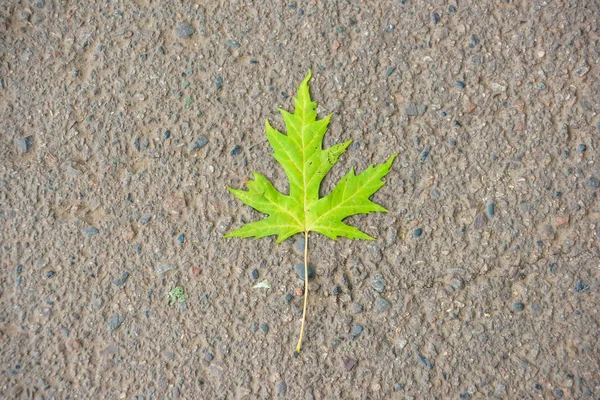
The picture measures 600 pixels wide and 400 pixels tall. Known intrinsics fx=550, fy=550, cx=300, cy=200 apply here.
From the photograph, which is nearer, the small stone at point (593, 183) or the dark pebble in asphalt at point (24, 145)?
the small stone at point (593, 183)

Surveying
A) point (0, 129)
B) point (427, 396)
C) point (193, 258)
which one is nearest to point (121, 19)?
point (0, 129)

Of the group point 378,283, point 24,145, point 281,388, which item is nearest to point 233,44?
point 24,145

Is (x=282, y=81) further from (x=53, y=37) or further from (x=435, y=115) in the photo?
(x=53, y=37)

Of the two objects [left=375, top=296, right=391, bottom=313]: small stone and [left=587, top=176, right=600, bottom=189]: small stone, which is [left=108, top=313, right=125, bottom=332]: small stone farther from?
[left=587, top=176, right=600, bottom=189]: small stone

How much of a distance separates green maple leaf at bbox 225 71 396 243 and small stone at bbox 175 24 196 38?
492mm

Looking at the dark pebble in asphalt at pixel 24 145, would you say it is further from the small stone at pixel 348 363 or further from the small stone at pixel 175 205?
the small stone at pixel 348 363

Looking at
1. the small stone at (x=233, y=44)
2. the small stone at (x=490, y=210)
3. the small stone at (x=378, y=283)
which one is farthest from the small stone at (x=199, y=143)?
the small stone at (x=490, y=210)

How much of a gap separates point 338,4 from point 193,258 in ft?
3.49

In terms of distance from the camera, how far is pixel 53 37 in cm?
207

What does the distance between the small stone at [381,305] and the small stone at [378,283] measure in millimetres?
33

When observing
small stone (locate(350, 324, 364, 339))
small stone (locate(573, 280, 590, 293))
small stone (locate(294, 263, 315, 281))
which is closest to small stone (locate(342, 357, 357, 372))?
small stone (locate(350, 324, 364, 339))

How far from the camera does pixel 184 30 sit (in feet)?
6.72

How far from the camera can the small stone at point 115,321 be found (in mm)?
1870

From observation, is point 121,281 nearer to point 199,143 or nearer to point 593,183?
point 199,143
